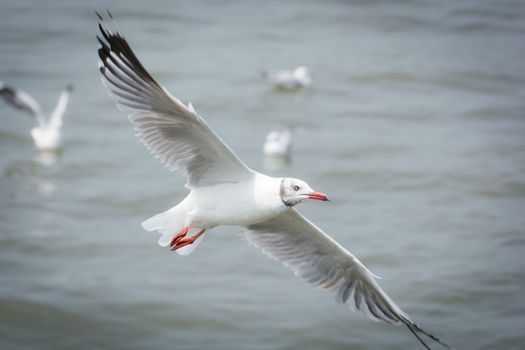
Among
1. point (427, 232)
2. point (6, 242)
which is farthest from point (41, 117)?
point (427, 232)

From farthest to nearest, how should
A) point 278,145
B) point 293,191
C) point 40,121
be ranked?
point 40,121 → point 278,145 → point 293,191

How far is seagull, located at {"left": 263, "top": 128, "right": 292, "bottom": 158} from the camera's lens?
1365 cm

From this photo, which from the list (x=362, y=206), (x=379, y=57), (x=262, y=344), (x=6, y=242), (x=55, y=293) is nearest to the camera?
(x=262, y=344)

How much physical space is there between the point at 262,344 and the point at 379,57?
8.31 metres

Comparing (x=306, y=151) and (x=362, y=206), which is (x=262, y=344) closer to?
(x=362, y=206)

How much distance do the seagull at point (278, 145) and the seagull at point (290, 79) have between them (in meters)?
2.07

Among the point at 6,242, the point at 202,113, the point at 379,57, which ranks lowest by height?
the point at 6,242

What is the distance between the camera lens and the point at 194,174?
6.84 metres

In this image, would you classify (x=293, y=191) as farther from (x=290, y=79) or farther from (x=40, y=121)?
(x=290, y=79)

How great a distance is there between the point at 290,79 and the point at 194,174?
9091 millimetres

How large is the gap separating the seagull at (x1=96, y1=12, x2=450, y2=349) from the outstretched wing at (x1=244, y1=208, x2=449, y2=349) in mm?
15

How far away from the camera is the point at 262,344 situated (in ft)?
35.3

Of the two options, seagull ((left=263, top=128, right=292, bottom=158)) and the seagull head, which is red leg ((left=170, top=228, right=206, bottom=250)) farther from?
seagull ((left=263, top=128, right=292, bottom=158))

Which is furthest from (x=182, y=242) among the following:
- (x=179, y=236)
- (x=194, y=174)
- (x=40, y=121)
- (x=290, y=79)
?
(x=290, y=79)
